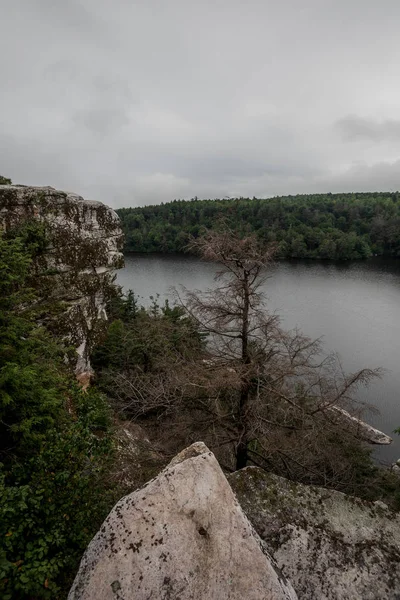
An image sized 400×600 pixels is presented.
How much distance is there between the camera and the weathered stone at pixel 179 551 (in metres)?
2.91

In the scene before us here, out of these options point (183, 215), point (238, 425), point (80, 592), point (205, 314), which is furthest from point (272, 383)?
point (183, 215)

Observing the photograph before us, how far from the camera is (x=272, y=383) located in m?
7.18

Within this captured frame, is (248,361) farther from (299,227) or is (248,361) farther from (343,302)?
(299,227)

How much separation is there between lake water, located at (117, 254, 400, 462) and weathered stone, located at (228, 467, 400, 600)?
3587 mm

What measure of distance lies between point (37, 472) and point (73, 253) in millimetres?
6130

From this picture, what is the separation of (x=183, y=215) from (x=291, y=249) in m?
38.8

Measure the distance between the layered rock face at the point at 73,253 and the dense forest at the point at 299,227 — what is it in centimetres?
4941

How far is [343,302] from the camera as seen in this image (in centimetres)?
3731

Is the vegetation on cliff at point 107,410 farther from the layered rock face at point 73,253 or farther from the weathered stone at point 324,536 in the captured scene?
the weathered stone at point 324,536

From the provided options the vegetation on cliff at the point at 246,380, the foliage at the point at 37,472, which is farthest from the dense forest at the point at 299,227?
the foliage at the point at 37,472

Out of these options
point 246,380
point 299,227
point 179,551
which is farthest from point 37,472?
point 299,227

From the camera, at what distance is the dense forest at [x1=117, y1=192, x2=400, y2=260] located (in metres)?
66.6

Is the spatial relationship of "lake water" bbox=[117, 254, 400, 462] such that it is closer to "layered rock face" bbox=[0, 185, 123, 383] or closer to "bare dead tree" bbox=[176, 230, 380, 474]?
"bare dead tree" bbox=[176, 230, 380, 474]

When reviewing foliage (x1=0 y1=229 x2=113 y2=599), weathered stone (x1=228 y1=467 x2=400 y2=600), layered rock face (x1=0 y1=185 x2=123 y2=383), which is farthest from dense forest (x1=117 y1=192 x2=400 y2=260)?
weathered stone (x1=228 y1=467 x2=400 y2=600)
